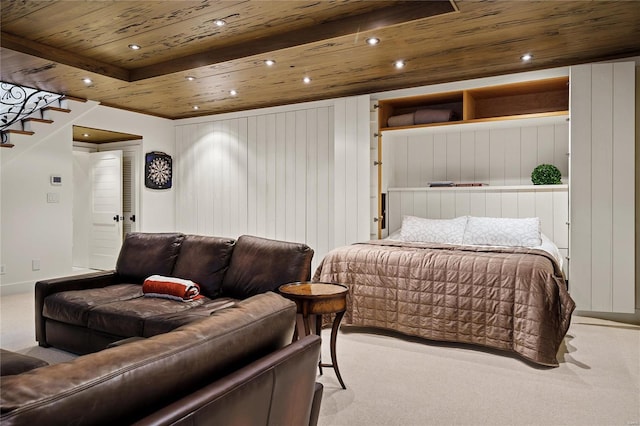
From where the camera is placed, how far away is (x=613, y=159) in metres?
3.87

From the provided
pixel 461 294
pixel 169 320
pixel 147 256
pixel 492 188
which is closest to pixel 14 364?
pixel 169 320

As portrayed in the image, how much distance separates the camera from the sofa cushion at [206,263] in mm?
3168

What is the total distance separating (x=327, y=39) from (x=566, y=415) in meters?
3.02

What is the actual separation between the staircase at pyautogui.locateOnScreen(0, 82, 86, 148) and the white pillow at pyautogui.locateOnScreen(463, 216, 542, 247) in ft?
16.6

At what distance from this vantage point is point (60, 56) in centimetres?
403

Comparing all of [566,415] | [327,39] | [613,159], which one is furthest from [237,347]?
[613,159]

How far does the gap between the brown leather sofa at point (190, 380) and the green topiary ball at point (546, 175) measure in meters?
3.98

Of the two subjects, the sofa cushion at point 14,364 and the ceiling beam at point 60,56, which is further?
the ceiling beam at point 60,56

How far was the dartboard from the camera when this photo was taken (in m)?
6.38

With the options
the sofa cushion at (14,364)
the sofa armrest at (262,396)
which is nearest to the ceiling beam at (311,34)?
the sofa armrest at (262,396)

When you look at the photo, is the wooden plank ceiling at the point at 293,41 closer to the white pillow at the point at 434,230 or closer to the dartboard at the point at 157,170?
the dartboard at the point at 157,170

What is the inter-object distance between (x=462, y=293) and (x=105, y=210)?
5.86 meters

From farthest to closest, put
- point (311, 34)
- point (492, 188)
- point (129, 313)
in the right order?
point (492, 188) < point (311, 34) < point (129, 313)

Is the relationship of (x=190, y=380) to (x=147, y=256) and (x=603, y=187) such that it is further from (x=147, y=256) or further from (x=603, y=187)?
(x=603, y=187)
